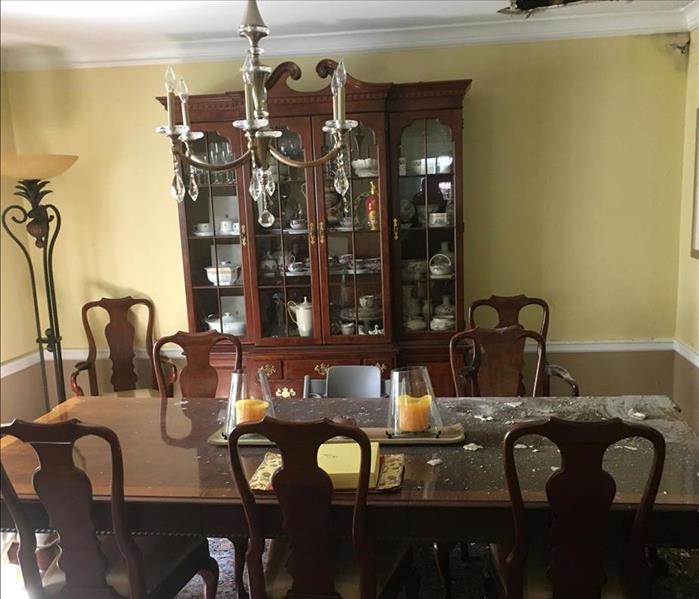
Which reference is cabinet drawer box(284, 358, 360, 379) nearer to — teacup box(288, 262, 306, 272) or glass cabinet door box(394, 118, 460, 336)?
glass cabinet door box(394, 118, 460, 336)

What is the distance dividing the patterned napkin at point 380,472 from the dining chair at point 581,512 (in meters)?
0.33

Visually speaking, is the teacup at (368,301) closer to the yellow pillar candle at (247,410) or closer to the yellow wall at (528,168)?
the yellow wall at (528,168)

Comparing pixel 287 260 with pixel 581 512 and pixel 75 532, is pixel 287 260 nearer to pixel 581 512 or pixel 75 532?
pixel 75 532

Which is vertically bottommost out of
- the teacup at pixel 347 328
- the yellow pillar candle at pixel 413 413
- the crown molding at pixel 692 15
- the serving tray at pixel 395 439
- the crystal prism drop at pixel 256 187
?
the serving tray at pixel 395 439

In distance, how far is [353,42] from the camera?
3.34 meters

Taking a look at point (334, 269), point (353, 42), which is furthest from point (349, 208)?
point (353, 42)

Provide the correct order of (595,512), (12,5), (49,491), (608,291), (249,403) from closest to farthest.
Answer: (12,5) < (595,512) < (49,491) < (249,403) < (608,291)

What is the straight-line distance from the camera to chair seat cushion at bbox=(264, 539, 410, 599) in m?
1.72

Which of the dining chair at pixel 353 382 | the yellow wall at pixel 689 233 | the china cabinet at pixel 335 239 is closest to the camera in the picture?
the dining chair at pixel 353 382

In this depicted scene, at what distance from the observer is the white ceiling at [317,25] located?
9.27ft

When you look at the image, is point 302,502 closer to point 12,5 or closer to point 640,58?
point 12,5

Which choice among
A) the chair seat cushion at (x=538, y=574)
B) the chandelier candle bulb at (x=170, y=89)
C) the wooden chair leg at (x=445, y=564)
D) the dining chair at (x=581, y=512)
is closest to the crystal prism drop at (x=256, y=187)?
the chandelier candle bulb at (x=170, y=89)

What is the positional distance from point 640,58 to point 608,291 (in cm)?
Result: 119

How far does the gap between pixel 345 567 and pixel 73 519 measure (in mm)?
728
